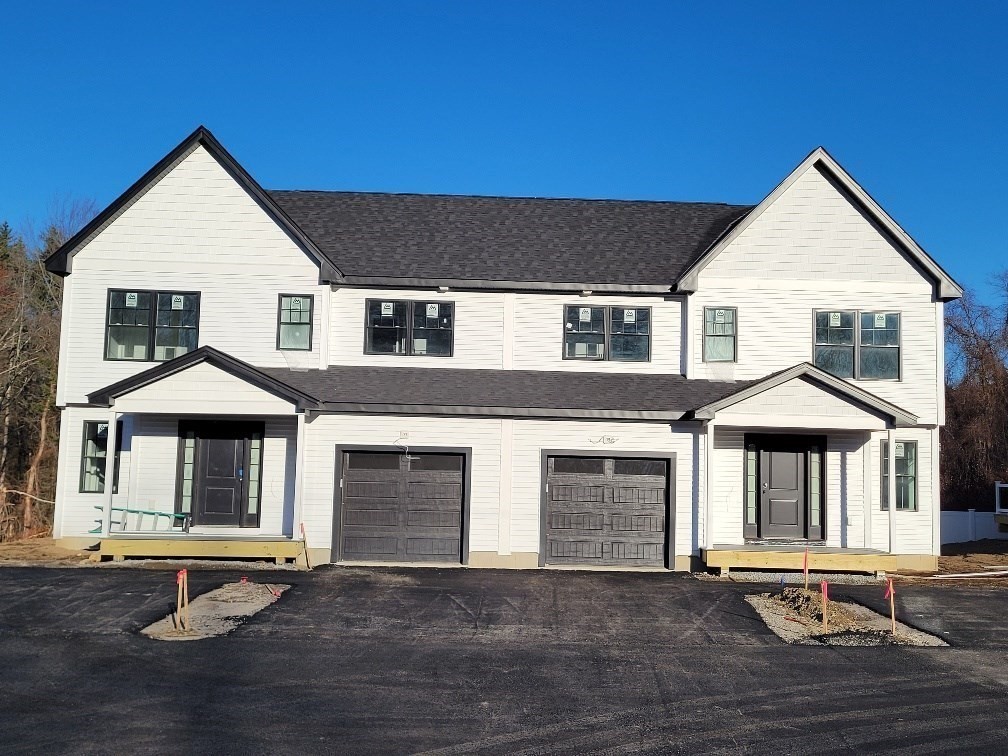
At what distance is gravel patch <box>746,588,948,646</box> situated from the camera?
12062 mm

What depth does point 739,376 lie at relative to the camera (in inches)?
737

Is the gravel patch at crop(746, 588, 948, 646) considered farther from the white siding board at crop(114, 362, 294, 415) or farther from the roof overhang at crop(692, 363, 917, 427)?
the white siding board at crop(114, 362, 294, 415)

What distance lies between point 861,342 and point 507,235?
8033mm

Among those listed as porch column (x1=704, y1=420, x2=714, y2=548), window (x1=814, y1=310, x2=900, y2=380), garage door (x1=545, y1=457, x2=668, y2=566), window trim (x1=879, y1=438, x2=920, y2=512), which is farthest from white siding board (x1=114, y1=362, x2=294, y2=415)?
window trim (x1=879, y1=438, x2=920, y2=512)

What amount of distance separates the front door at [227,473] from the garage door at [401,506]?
196 cm

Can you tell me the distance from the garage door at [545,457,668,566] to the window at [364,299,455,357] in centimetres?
354

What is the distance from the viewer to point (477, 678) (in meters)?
9.87

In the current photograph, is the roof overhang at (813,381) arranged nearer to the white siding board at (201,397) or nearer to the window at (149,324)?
the white siding board at (201,397)

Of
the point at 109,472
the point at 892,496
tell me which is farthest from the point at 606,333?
the point at 109,472

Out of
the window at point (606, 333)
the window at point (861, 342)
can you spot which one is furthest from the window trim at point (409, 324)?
the window at point (861, 342)

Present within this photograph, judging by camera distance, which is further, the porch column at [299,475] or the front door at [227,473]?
the front door at [227,473]

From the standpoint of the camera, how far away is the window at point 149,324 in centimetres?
1872

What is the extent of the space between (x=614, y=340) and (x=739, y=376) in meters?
2.68

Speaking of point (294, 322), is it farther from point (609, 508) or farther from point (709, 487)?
point (709, 487)
